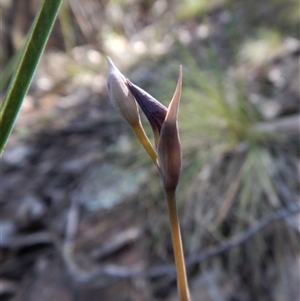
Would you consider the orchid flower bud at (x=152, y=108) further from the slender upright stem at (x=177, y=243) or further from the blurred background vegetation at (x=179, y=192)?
the blurred background vegetation at (x=179, y=192)

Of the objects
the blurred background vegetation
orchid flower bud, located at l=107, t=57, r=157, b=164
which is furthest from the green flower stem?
the blurred background vegetation

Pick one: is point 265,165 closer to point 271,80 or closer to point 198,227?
point 198,227

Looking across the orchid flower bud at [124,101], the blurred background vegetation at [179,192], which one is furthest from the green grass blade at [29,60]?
the blurred background vegetation at [179,192]

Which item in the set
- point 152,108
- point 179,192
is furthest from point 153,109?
point 179,192

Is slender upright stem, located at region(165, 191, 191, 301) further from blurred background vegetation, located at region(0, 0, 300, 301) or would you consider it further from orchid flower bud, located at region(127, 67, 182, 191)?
blurred background vegetation, located at region(0, 0, 300, 301)

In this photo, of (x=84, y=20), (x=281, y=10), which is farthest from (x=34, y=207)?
(x=84, y=20)

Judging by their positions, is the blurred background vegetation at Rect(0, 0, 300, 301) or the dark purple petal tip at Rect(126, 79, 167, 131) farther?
the blurred background vegetation at Rect(0, 0, 300, 301)

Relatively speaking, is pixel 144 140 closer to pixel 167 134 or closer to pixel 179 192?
pixel 167 134
